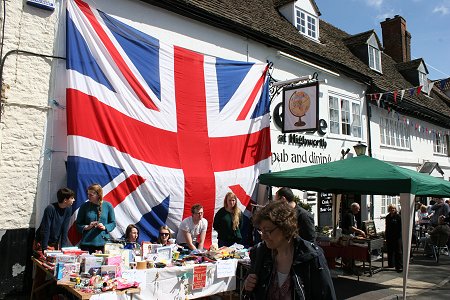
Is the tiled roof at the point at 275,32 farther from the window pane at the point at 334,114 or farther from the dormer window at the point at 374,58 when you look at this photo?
the window pane at the point at 334,114

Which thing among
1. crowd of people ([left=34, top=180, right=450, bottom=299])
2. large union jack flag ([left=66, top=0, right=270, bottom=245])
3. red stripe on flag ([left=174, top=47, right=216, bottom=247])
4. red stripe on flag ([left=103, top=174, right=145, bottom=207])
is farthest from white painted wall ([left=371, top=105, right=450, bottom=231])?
red stripe on flag ([left=103, top=174, right=145, bottom=207])

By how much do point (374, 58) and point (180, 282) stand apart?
15.8m

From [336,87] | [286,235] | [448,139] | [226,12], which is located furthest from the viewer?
[448,139]

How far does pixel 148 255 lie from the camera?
5152 millimetres

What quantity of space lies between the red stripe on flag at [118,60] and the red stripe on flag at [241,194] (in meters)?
2.55

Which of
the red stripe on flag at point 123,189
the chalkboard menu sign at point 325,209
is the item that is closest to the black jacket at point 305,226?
the red stripe on flag at point 123,189

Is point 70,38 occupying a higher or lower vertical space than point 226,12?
lower

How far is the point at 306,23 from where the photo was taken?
1355cm

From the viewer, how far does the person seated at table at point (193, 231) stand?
6.37 m

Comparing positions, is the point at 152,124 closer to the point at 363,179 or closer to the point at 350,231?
the point at 363,179

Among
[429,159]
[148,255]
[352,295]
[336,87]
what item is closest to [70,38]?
[148,255]

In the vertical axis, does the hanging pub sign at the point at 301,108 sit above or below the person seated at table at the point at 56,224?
above

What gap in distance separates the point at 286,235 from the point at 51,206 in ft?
13.4

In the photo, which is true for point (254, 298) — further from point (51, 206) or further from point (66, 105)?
point (66, 105)
